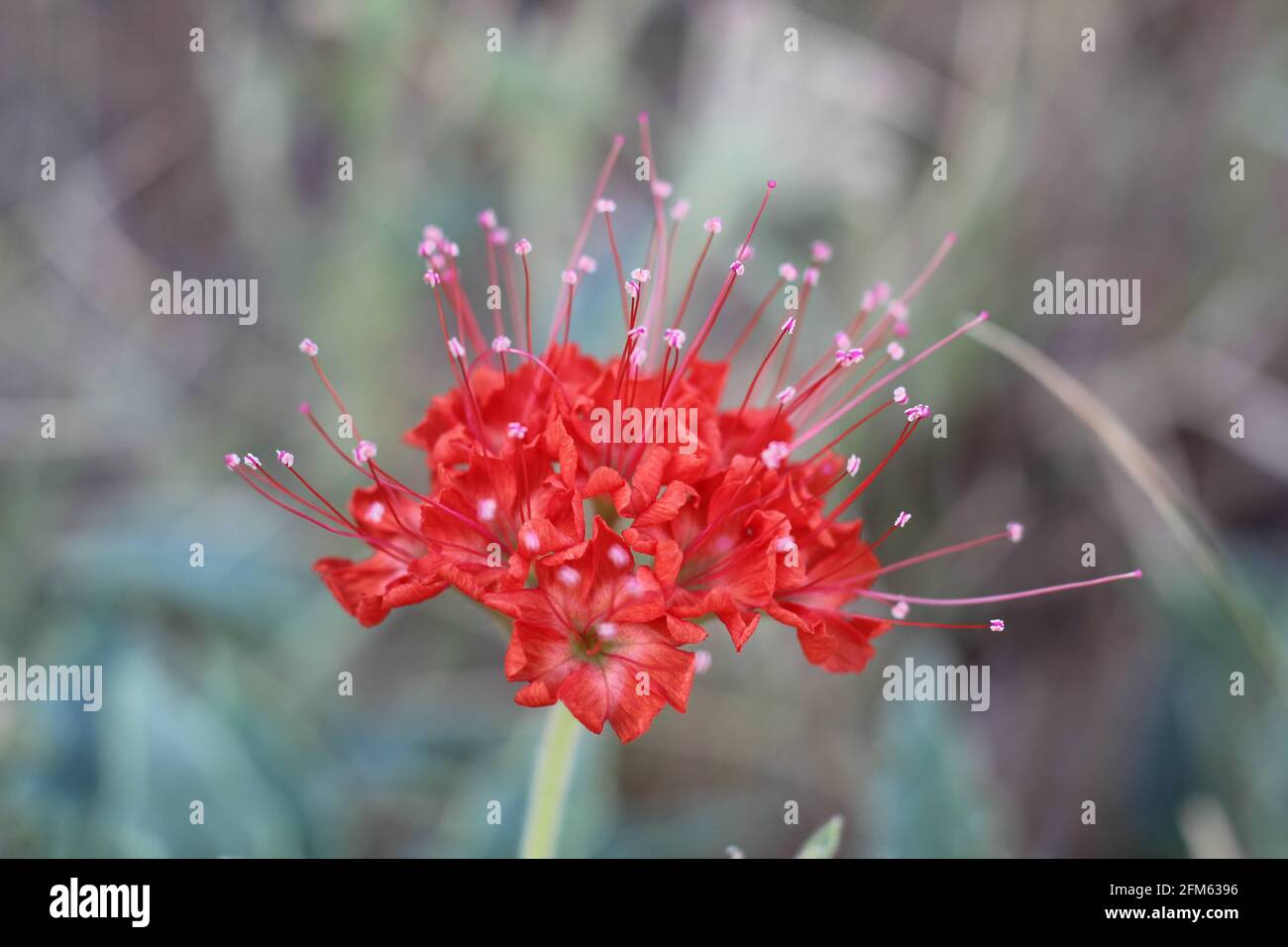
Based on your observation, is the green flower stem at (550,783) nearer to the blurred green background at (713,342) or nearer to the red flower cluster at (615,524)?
the red flower cluster at (615,524)

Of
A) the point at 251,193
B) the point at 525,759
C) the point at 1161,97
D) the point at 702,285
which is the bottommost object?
the point at 525,759

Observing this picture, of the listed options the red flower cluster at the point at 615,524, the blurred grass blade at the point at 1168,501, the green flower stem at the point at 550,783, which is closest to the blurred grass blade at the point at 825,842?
the red flower cluster at the point at 615,524

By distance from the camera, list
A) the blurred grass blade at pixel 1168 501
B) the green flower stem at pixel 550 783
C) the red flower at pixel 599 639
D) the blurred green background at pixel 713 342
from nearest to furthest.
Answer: the red flower at pixel 599 639 → the green flower stem at pixel 550 783 → the blurred grass blade at pixel 1168 501 → the blurred green background at pixel 713 342

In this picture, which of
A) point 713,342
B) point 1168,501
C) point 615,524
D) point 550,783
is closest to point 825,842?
point 550,783

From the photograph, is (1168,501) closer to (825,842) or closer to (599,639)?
(825,842)

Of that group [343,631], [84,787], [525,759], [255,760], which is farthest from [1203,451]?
[84,787]

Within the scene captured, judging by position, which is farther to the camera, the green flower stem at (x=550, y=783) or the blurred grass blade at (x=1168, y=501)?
the blurred grass blade at (x=1168, y=501)

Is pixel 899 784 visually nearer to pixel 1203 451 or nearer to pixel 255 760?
pixel 255 760
